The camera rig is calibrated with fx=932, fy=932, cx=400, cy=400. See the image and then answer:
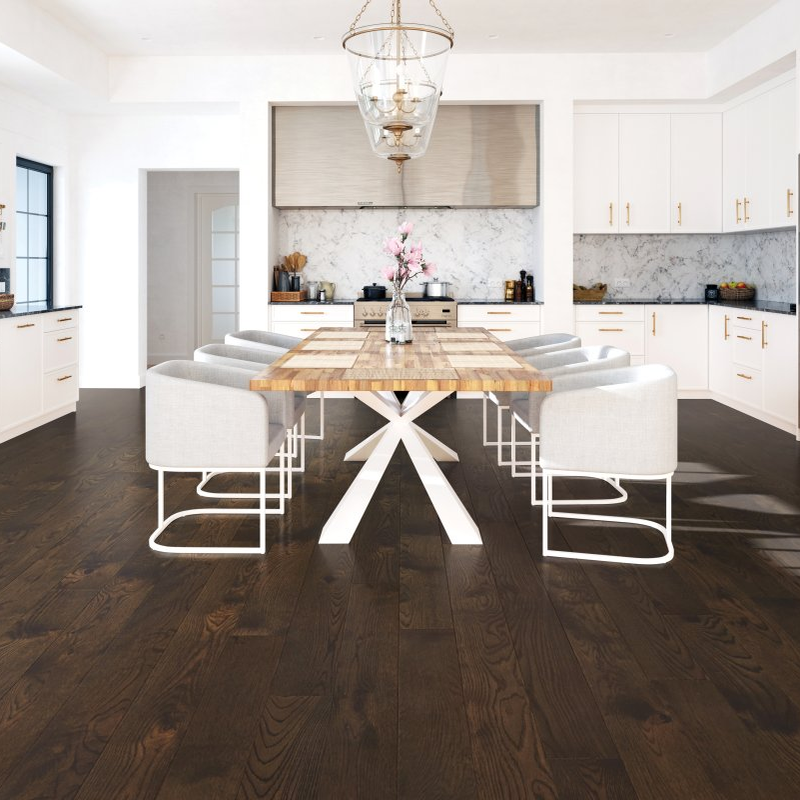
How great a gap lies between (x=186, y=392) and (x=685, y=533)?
2095 mm

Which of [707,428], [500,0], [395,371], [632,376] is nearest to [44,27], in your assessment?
[500,0]

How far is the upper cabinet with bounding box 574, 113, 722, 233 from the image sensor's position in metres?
7.79

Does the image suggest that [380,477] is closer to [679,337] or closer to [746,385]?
[746,385]

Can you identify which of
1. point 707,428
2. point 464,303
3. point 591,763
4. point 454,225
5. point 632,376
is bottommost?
point 591,763

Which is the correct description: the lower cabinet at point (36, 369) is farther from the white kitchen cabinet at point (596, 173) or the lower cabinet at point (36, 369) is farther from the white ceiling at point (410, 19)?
the white kitchen cabinet at point (596, 173)

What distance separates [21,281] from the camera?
25.5 feet

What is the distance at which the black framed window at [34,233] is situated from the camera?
25.2ft

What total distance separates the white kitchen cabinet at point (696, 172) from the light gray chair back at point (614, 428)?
4899 millimetres

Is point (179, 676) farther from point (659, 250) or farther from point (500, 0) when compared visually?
point (659, 250)

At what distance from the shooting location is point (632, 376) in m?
3.82

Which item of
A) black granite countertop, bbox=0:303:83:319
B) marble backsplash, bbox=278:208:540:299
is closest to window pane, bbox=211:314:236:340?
marble backsplash, bbox=278:208:540:299

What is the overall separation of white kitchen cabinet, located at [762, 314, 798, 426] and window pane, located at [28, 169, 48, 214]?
5.94 meters

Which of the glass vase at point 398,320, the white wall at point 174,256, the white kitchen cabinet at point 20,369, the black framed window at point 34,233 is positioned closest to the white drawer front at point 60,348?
the white kitchen cabinet at point 20,369

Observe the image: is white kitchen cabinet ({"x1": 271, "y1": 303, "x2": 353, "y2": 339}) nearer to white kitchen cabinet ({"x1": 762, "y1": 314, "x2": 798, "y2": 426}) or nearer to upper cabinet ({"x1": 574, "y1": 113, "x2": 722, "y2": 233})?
upper cabinet ({"x1": 574, "y1": 113, "x2": 722, "y2": 233})
